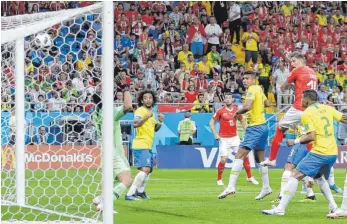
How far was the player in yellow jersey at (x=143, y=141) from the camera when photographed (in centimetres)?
1369

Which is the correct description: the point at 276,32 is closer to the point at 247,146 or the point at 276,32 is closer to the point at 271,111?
the point at 271,111

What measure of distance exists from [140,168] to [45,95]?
204cm

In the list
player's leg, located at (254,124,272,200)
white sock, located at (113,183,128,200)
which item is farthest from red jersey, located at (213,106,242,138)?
white sock, located at (113,183,128,200)

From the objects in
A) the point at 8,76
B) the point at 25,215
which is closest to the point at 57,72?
the point at 8,76

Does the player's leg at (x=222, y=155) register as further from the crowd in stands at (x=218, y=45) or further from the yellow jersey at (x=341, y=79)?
the yellow jersey at (x=341, y=79)

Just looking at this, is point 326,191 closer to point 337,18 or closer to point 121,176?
point 121,176

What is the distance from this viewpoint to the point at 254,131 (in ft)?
45.8

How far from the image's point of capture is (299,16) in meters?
30.6

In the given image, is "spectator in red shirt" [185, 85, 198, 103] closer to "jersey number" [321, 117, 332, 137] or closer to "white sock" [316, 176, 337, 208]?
"white sock" [316, 176, 337, 208]

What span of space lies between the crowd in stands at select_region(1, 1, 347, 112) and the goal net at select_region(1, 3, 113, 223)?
984 centimetres

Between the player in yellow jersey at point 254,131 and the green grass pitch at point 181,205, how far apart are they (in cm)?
41

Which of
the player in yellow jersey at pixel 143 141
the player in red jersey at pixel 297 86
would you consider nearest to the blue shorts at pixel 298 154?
the player in red jersey at pixel 297 86

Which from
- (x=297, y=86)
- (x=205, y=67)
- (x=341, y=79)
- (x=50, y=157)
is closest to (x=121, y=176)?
(x=297, y=86)

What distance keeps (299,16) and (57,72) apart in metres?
18.5
